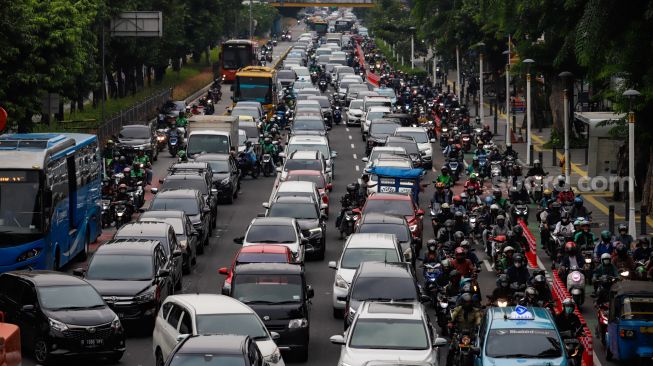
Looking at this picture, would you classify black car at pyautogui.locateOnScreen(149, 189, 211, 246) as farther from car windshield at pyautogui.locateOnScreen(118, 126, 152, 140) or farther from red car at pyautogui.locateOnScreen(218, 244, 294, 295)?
car windshield at pyautogui.locateOnScreen(118, 126, 152, 140)

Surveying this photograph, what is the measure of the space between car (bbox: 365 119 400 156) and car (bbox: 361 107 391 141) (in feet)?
12.6

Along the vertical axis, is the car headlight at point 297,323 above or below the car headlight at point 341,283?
above

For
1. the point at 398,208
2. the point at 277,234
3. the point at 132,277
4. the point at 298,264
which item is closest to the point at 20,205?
the point at 132,277

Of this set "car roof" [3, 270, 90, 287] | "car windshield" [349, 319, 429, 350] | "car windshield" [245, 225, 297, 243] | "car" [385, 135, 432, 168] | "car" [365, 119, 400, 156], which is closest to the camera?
"car windshield" [349, 319, 429, 350]

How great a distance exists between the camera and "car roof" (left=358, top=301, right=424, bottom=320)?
2430 cm

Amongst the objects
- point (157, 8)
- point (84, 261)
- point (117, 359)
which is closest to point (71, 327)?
point (117, 359)

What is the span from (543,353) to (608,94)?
26.5 m

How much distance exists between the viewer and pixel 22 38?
55.7 m

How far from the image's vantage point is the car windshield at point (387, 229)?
36531 millimetres

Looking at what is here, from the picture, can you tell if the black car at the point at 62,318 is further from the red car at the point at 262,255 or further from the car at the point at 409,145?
the car at the point at 409,145

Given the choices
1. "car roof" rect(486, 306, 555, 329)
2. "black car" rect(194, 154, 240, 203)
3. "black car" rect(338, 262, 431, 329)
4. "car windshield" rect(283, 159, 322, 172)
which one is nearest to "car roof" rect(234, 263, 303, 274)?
"black car" rect(338, 262, 431, 329)

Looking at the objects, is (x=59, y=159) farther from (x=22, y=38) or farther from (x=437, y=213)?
(x=22, y=38)

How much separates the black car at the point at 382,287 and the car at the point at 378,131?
33156 millimetres

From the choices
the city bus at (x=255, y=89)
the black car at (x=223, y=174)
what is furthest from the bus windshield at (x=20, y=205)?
the city bus at (x=255, y=89)
